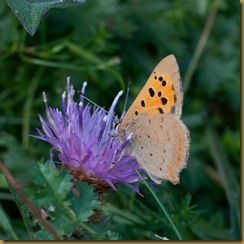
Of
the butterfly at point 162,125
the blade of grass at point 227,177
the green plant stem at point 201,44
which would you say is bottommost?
the blade of grass at point 227,177

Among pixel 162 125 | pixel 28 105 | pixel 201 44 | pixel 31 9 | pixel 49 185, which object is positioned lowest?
pixel 201 44

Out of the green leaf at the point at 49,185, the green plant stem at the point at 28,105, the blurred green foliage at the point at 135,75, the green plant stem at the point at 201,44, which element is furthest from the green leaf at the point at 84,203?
the green plant stem at the point at 201,44

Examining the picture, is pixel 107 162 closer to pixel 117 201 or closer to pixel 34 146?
pixel 117 201

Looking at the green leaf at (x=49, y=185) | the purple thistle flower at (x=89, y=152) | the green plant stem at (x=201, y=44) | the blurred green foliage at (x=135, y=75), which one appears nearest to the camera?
the green leaf at (x=49, y=185)

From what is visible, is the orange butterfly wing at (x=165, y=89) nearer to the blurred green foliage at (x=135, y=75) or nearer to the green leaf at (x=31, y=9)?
the green leaf at (x=31, y=9)

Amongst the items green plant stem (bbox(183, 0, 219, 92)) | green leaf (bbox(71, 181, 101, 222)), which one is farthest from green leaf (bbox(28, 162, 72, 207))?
green plant stem (bbox(183, 0, 219, 92))

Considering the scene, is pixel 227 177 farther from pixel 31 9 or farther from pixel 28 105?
pixel 31 9

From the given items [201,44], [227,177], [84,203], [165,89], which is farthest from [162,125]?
[201,44]
